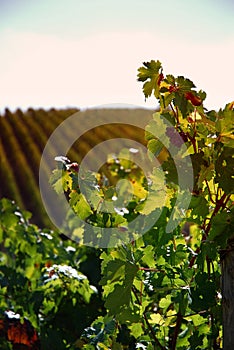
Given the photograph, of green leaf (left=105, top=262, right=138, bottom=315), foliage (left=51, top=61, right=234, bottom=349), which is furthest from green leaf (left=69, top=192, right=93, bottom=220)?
green leaf (left=105, top=262, right=138, bottom=315)

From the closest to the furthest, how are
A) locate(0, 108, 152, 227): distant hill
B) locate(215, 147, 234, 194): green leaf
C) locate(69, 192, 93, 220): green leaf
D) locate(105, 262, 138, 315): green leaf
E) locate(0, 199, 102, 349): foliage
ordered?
locate(215, 147, 234, 194): green leaf < locate(105, 262, 138, 315): green leaf < locate(69, 192, 93, 220): green leaf < locate(0, 199, 102, 349): foliage < locate(0, 108, 152, 227): distant hill

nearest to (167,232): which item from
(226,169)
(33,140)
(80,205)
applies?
(80,205)

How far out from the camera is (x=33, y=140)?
18.2m

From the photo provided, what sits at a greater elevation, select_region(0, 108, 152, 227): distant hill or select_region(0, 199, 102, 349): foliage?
select_region(0, 108, 152, 227): distant hill

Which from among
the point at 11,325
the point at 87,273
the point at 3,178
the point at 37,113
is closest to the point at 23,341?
the point at 11,325

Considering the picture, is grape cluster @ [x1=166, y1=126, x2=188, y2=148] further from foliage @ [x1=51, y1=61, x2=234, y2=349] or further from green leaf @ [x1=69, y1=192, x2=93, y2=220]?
green leaf @ [x1=69, y1=192, x2=93, y2=220]

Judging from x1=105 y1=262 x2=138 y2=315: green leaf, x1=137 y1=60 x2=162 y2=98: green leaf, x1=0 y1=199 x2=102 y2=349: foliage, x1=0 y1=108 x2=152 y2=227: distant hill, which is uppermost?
x1=0 y1=108 x2=152 y2=227: distant hill

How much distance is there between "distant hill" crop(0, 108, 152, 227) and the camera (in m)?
13.5

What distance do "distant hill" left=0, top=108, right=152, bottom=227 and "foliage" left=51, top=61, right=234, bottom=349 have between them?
931 cm

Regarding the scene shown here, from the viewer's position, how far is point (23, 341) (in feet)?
6.52

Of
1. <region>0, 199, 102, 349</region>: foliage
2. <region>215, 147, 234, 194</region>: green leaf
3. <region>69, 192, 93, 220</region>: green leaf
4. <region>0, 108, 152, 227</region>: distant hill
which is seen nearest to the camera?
<region>215, 147, 234, 194</region>: green leaf

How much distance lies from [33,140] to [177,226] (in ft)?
55.7

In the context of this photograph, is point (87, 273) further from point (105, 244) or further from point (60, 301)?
point (105, 244)

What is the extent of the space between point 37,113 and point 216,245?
20813 millimetres
